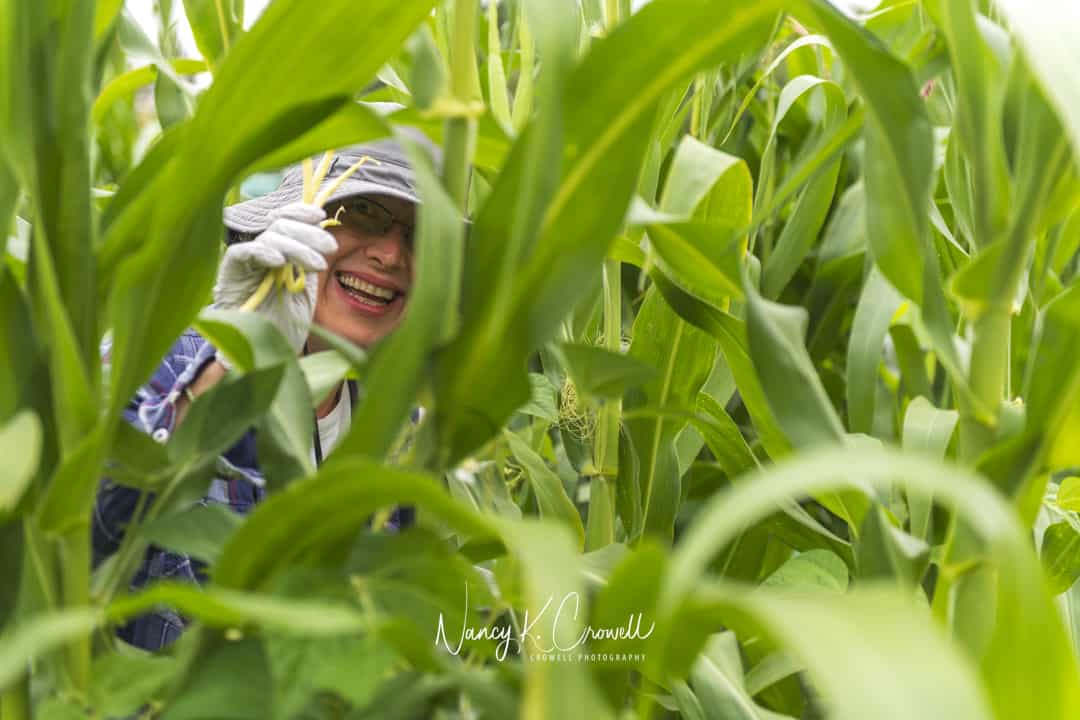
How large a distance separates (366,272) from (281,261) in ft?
0.82

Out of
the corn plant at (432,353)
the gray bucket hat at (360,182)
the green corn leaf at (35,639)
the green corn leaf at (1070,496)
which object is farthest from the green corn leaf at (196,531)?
the gray bucket hat at (360,182)

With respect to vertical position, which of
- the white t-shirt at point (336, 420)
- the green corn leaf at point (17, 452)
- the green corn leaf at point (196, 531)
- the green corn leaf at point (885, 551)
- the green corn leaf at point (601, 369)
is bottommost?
the white t-shirt at point (336, 420)

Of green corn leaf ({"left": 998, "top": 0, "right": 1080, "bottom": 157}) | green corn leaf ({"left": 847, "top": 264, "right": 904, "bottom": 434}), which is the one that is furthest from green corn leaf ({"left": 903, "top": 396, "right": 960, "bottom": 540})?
green corn leaf ({"left": 998, "top": 0, "right": 1080, "bottom": 157})

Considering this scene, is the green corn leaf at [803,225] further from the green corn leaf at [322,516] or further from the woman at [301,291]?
the green corn leaf at [322,516]

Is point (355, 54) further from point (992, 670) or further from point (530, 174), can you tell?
point (992, 670)

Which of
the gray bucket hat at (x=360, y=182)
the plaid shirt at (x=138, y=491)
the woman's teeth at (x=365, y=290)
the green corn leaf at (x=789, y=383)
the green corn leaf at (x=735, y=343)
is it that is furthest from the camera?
the woman's teeth at (x=365, y=290)

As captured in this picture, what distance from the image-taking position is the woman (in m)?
0.88

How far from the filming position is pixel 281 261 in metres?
0.90

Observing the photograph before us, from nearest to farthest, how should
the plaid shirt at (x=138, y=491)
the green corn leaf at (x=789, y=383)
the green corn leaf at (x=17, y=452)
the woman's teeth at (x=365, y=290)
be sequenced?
the green corn leaf at (x=17, y=452)
the green corn leaf at (x=789, y=383)
the plaid shirt at (x=138, y=491)
the woman's teeth at (x=365, y=290)

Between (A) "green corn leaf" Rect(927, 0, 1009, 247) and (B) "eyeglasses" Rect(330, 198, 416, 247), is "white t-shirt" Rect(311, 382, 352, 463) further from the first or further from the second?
(A) "green corn leaf" Rect(927, 0, 1009, 247)

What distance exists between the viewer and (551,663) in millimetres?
254

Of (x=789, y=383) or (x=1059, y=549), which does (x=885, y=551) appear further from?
(x=1059, y=549)

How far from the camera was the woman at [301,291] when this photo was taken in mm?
880

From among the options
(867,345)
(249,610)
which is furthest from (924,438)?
(249,610)
